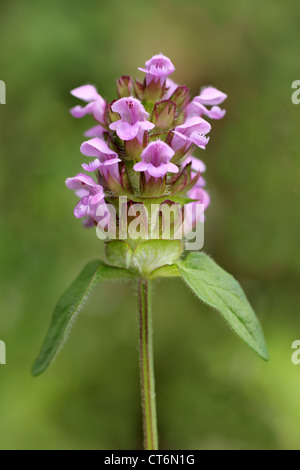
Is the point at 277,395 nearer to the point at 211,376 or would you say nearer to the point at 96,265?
the point at 211,376

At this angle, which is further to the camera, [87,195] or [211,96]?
[211,96]

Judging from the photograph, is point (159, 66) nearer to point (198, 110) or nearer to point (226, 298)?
point (198, 110)

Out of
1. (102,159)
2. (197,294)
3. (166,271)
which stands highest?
(102,159)

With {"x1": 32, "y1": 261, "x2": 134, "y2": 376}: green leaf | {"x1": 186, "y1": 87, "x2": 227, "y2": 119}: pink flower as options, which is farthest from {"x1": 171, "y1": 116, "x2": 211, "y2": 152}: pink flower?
{"x1": 32, "y1": 261, "x2": 134, "y2": 376}: green leaf

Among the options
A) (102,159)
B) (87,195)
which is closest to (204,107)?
(102,159)

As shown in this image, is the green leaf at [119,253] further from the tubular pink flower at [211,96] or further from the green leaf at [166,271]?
the tubular pink flower at [211,96]

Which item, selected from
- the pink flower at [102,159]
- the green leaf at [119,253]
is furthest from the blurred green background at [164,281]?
the pink flower at [102,159]

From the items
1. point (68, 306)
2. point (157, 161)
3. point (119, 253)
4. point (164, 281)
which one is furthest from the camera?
point (164, 281)
